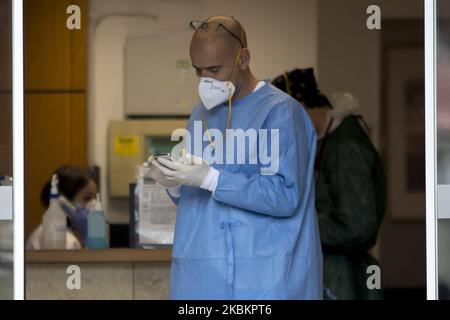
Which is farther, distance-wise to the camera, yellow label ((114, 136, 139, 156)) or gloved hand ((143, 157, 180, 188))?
yellow label ((114, 136, 139, 156))

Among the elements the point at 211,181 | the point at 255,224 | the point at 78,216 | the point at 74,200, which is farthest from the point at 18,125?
the point at 74,200

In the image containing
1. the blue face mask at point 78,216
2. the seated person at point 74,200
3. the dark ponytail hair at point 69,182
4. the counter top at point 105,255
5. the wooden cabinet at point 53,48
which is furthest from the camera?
the dark ponytail hair at point 69,182

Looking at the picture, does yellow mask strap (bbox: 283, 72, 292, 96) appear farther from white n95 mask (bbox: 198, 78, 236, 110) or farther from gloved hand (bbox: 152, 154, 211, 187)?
gloved hand (bbox: 152, 154, 211, 187)

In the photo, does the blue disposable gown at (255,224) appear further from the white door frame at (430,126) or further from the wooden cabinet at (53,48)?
the wooden cabinet at (53,48)

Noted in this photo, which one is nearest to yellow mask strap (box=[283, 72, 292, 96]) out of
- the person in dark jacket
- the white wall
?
the white wall

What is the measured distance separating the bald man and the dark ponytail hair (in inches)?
52.2

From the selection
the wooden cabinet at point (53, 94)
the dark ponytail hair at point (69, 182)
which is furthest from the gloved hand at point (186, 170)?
the dark ponytail hair at point (69, 182)

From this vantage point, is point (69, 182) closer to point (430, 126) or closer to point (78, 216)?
point (78, 216)

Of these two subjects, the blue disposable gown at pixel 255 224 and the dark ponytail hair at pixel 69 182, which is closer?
the blue disposable gown at pixel 255 224

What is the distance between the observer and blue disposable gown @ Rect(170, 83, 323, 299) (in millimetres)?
3092

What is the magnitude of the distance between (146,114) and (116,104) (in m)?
0.69

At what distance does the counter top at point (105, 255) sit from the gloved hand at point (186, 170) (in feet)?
2.74

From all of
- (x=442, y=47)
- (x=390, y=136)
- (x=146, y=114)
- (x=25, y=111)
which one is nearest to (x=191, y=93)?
(x=25, y=111)

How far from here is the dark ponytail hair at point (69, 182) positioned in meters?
4.50
